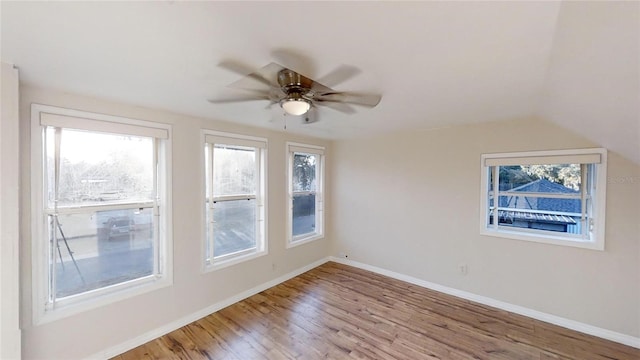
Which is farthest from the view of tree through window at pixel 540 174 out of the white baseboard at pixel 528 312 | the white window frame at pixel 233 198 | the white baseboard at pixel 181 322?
the white baseboard at pixel 181 322

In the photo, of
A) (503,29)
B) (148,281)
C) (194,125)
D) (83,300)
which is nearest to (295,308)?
(148,281)

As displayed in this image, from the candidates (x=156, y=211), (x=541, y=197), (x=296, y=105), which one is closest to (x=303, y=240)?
(x=156, y=211)

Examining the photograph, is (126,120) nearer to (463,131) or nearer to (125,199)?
(125,199)

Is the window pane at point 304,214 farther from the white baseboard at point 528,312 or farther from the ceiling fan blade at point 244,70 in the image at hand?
the ceiling fan blade at point 244,70

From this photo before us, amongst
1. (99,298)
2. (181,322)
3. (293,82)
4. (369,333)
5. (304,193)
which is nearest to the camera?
(293,82)

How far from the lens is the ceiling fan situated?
65.7 inches

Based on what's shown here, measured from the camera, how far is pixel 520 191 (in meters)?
3.07

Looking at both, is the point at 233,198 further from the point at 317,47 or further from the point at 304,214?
the point at 317,47

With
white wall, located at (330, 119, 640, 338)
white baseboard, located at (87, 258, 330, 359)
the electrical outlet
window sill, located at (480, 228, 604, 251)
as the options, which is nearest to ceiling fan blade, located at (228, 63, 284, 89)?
white baseboard, located at (87, 258, 330, 359)

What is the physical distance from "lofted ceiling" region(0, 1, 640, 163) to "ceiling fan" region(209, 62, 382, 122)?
0.26 ft

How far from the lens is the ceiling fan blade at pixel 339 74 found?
1443 millimetres

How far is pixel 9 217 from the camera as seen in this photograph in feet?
5.33

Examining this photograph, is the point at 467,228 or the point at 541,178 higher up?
the point at 541,178

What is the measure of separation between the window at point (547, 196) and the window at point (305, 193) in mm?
2529
